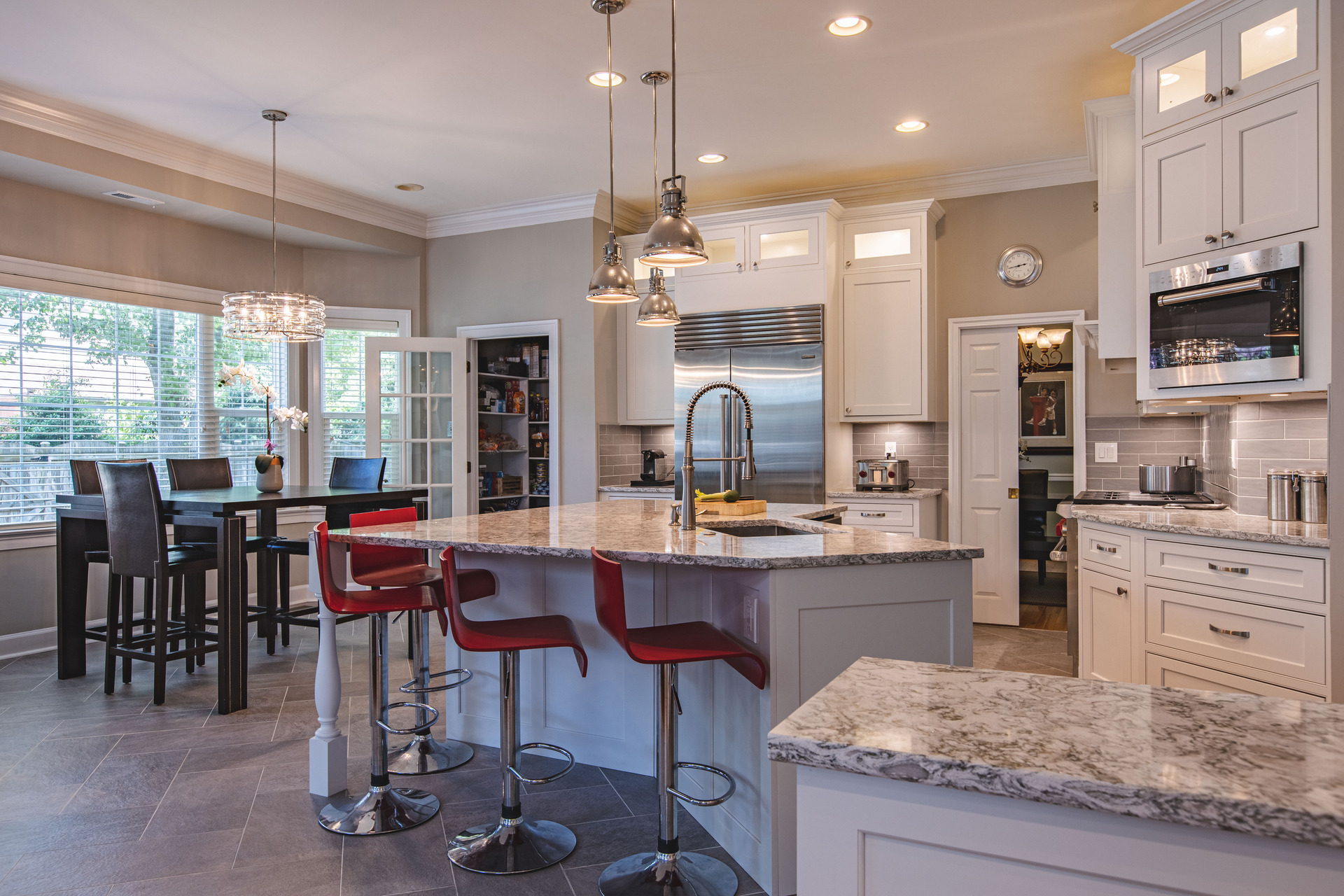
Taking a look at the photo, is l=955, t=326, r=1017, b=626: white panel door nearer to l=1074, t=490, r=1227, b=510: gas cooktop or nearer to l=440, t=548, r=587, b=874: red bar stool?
l=1074, t=490, r=1227, b=510: gas cooktop

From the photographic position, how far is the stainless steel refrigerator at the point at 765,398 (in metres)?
5.20

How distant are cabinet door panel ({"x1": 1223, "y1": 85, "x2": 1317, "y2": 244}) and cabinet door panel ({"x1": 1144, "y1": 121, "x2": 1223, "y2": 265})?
4 cm

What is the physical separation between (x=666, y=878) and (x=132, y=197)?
4.88 metres

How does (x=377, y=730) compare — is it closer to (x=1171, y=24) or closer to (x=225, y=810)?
(x=225, y=810)

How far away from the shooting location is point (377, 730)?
106 inches

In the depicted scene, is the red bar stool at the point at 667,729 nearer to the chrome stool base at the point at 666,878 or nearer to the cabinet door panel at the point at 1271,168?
the chrome stool base at the point at 666,878

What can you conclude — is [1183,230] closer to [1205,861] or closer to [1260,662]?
[1260,662]

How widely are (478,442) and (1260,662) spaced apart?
5.10 meters

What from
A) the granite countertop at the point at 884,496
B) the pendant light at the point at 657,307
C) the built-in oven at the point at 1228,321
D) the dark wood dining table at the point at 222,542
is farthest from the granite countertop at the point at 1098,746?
the granite countertop at the point at 884,496

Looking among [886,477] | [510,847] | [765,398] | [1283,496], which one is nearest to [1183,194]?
[1283,496]

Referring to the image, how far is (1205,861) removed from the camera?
752mm

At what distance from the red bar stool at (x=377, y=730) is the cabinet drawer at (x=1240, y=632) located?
254 cm

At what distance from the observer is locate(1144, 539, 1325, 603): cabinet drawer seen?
2.56m

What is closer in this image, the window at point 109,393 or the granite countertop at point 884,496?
the window at point 109,393
